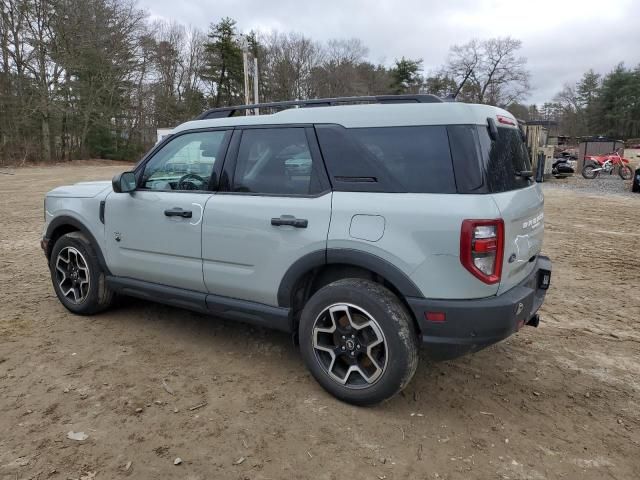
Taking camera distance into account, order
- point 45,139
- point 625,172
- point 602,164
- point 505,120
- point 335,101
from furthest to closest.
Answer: point 45,139 < point 602,164 < point 625,172 < point 335,101 < point 505,120

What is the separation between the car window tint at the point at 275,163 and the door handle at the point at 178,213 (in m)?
0.41

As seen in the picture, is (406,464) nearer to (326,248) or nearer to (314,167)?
(326,248)

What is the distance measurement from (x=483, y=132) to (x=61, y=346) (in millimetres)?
3535

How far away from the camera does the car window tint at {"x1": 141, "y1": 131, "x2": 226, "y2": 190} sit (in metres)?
3.63

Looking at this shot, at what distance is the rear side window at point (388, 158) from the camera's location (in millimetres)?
2729

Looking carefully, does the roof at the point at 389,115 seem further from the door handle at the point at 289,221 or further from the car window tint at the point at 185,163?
the door handle at the point at 289,221

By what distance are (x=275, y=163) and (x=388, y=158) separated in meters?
0.84

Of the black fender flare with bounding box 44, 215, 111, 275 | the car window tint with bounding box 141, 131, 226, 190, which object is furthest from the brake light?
the black fender flare with bounding box 44, 215, 111, 275

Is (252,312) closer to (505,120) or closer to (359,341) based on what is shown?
(359,341)

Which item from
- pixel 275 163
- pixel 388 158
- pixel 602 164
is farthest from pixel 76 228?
pixel 602 164

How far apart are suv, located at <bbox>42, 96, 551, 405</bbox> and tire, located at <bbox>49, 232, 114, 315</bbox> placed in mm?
676

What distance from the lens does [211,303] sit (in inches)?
139

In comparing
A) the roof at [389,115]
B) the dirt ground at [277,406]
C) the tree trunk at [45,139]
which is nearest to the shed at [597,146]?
the dirt ground at [277,406]

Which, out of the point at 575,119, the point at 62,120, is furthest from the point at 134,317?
the point at 575,119
